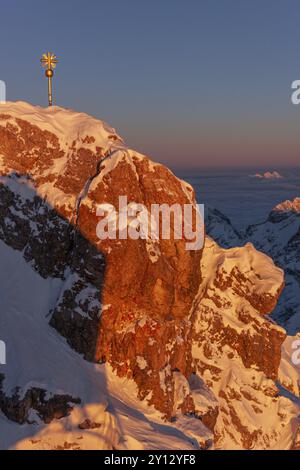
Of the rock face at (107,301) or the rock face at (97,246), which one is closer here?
the rock face at (107,301)

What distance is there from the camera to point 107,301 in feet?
147

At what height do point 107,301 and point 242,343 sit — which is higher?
point 107,301

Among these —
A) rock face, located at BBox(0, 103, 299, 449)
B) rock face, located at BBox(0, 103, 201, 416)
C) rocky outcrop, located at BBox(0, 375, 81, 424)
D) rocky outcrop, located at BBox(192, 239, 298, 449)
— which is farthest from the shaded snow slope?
rocky outcrop, located at BBox(192, 239, 298, 449)

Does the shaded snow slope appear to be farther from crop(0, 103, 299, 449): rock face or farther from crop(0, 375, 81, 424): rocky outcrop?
crop(0, 375, 81, 424): rocky outcrop

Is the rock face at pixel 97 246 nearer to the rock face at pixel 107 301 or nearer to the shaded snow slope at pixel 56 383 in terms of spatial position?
the rock face at pixel 107 301

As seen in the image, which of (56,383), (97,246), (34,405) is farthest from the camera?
(97,246)

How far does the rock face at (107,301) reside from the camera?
39581 mm

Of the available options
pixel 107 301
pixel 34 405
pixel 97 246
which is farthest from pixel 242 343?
pixel 34 405

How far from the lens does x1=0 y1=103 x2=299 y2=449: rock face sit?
39.6 metres

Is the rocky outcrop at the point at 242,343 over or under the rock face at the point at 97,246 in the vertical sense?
under

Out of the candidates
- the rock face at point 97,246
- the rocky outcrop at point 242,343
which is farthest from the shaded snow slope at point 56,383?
the rocky outcrop at point 242,343

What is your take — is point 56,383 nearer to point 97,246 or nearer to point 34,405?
point 34,405

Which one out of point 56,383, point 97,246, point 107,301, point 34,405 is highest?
point 97,246
